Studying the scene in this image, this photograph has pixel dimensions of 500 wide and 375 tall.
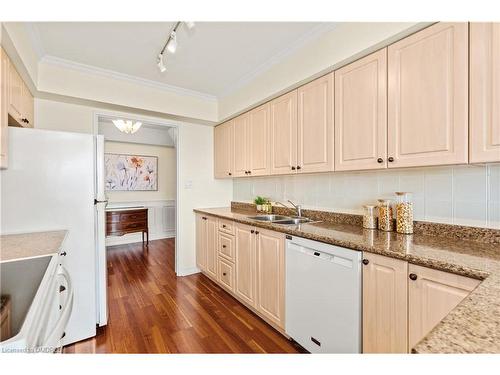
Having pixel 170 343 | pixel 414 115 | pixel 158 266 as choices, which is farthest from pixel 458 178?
pixel 158 266

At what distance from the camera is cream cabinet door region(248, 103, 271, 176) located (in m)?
Result: 2.56

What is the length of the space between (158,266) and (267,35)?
3.35m

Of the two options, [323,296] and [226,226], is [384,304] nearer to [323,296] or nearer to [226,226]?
[323,296]

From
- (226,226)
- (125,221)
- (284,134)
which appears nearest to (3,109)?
(226,226)

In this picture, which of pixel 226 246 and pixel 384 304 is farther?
pixel 226 246

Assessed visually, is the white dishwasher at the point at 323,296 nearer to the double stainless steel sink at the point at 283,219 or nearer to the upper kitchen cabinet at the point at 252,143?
the double stainless steel sink at the point at 283,219

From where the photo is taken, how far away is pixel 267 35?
1952mm

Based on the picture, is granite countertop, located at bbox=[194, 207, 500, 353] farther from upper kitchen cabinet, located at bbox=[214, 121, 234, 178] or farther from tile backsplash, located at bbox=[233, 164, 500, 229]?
upper kitchen cabinet, located at bbox=[214, 121, 234, 178]

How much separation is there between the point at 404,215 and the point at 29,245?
238 centimetres

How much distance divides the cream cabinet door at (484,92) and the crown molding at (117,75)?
2.68 metres

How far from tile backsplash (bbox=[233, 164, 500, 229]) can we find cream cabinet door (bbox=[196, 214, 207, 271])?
133cm

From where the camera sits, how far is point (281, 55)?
2.22 m

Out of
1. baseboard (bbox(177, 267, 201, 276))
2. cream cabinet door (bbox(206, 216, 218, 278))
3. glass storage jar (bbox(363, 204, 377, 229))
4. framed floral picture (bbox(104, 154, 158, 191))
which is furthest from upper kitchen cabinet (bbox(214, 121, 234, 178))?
framed floral picture (bbox(104, 154, 158, 191))

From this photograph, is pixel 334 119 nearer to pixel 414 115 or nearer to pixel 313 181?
pixel 414 115
